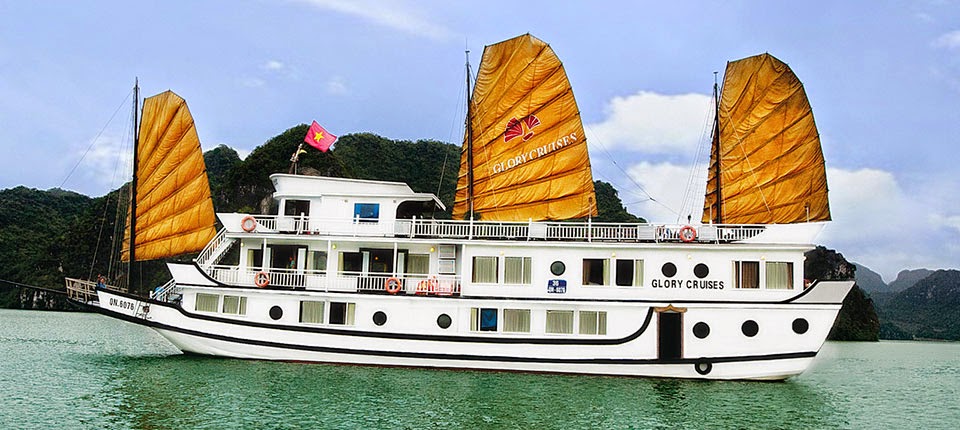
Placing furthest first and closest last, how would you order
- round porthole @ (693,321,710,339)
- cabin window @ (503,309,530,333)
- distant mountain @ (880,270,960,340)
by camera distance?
distant mountain @ (880,270,960,340), cabin window @ (503,309,530,333), round porthole @ (693,321,710,339)

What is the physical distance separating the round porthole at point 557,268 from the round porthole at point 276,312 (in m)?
5.68

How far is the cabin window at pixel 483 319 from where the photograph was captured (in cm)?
1473

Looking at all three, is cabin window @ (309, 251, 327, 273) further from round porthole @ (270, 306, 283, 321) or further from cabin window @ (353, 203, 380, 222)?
round porthole @ (270, 306, 283, 321)

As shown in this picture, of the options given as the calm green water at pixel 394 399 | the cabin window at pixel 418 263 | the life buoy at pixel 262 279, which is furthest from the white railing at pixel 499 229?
the calm green water at pixel 394 399

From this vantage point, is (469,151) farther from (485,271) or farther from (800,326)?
(800,326)

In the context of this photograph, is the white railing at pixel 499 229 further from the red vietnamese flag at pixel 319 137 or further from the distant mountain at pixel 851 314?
the distant mountain at pixel 851 314

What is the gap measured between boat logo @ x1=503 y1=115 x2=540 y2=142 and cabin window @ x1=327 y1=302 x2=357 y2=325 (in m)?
5.24

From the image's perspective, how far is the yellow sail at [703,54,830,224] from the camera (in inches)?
659

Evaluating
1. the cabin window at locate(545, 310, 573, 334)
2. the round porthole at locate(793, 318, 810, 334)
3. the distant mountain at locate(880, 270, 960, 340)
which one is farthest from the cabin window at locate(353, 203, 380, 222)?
the distant mountain at locate(880, 270, 960, 340)

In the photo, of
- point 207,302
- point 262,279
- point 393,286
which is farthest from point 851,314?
point 207,302

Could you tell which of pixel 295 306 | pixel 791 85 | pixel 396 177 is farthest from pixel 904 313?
pixel 295 306

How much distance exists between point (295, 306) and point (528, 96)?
6.97 meters

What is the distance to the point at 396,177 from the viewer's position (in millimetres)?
65500

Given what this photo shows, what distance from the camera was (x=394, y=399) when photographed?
37.8ft
